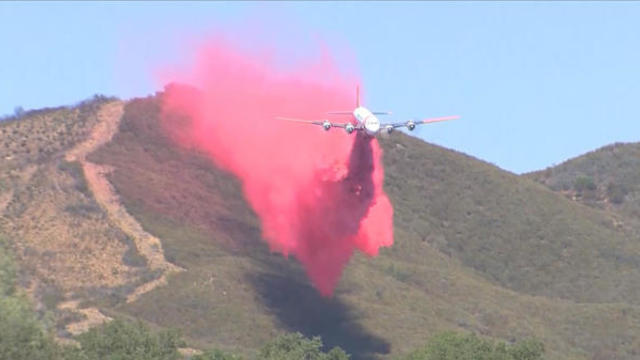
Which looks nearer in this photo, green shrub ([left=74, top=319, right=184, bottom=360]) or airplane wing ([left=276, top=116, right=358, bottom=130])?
airplane wing ([left=276, top=116, right=358, bottom=130])

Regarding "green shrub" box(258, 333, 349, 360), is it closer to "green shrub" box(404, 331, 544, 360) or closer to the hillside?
the hillside

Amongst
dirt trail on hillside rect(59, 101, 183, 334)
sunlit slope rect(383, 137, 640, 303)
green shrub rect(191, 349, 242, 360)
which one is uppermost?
sunlit slope rect(383, 137, 640, 303)

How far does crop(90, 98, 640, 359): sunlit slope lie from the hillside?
0.56 ft

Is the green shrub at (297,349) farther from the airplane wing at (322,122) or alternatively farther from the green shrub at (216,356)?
the airplane wing at (322,122)

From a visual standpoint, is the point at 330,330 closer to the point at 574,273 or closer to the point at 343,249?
the point at 343,249

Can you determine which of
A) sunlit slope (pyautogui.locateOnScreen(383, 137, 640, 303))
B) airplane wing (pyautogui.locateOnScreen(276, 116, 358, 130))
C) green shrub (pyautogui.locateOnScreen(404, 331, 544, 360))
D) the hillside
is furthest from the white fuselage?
sunlit slope (pyautogui.locateOnScreen(383, 137, 640, 303))

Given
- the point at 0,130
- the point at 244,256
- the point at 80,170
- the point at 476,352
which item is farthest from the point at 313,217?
the point at 0,130

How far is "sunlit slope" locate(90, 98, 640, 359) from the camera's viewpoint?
133125 millimetres

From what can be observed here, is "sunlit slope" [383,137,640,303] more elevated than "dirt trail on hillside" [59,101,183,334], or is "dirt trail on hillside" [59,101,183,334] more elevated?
"sunlit slope" [383,137,640,303]

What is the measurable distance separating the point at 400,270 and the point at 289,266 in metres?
17.1

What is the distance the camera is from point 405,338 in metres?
133

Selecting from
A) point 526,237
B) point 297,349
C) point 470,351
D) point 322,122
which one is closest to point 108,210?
point 297,349

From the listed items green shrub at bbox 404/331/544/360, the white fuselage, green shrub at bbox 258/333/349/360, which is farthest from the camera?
green shrub at bbox 258/333/349/360

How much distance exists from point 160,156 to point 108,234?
21804 mm
